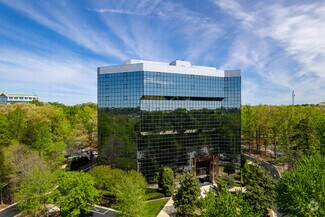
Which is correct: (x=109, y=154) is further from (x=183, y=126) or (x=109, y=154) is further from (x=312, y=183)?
(x=312, y=183)

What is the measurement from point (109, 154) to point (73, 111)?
5873 cm

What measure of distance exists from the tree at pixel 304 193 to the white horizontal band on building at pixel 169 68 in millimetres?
30253

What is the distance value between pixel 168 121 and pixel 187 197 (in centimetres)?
1826

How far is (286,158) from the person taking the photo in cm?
5544

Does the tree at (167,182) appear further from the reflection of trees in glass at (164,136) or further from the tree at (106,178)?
the tree at (106,178)

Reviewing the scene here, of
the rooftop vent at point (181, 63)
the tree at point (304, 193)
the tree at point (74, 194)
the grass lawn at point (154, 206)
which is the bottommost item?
the grass lawn at point (154, 206)

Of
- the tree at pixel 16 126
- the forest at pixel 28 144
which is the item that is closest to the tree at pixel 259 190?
the forest at pixel 28 144

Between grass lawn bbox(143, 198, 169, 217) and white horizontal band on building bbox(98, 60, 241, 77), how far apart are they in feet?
82.2

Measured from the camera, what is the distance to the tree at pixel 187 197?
119ft

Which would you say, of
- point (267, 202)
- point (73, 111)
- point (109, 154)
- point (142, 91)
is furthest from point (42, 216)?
point (73, 111)

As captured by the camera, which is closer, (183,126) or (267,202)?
(267,202)

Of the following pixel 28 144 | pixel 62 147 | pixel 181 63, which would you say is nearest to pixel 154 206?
pixel 62 147

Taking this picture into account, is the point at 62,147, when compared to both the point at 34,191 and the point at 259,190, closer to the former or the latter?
the point at 34,191

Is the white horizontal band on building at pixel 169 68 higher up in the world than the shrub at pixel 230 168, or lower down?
higher up
